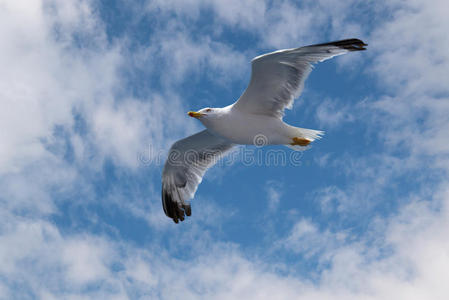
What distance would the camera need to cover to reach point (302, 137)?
8.48 m

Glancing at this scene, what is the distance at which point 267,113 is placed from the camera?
844 centimetres

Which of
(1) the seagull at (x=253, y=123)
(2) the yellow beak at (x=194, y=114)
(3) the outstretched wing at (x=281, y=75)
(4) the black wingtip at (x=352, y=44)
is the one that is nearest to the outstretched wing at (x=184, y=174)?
(1) the seagull at (x=253, y=123)

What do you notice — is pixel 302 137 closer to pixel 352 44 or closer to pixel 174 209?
pixel 352 44

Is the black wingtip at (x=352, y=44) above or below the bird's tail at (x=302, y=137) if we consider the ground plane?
above

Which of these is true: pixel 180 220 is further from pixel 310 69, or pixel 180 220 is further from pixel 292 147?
pixel 310 69

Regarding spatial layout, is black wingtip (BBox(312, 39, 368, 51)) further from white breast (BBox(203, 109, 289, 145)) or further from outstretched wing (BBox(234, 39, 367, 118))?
white breast (BBox(203, 109, 289, 145))

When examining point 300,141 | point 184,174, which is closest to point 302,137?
point 300,141

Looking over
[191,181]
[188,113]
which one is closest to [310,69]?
[188,113]

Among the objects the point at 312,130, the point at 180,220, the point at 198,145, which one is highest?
the point at 198,145

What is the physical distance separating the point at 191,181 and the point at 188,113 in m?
2.31

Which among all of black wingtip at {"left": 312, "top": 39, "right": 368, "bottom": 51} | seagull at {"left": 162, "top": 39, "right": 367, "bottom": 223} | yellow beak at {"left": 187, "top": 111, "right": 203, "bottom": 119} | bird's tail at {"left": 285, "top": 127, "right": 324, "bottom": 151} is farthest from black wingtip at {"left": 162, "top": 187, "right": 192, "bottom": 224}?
black wingtip at {"left": 312, "top": 39, "right": 368, "bottom": 51}

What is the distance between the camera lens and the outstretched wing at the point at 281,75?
7.19m

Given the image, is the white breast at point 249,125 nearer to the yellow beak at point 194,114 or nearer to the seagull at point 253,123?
the seagull at point 253,123

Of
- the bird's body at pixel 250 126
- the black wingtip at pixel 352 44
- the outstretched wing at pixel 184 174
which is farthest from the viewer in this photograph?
the outstretched wing at pixel 184 174
